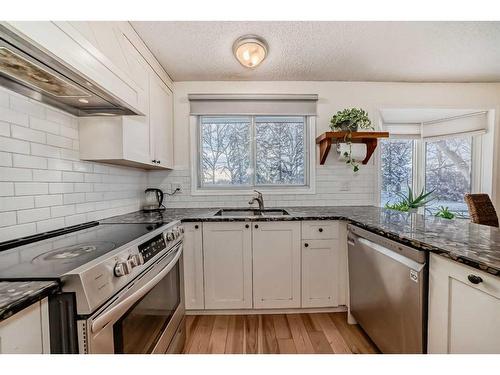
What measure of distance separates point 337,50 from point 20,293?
237 centimetres

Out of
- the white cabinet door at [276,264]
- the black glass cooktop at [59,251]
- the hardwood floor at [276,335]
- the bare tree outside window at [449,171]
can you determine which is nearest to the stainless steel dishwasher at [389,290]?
the hardwood floor at [276,335]

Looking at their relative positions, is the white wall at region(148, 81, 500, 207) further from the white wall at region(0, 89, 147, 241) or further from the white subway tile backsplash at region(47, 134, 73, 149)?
the white subway tile backsplash at region(47, 134, 73, 149)

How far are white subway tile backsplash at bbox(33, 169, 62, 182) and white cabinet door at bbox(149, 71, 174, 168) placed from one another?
2.30 ft

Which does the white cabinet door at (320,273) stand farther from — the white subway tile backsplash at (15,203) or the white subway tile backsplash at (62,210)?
the white subway tile backsplash at (15,203)

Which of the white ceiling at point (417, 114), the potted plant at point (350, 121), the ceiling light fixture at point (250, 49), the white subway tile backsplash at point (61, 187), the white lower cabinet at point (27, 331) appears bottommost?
the white lower cabinet at point (27, 331)

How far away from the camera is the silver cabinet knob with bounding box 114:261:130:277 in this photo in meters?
0.79

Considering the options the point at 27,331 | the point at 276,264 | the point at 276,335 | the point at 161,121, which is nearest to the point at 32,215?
the point at 27,331

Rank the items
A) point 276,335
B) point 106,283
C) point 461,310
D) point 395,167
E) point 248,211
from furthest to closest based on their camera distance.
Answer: point 395,167, point 248,211, point 276,335, point 461,310, point 106,283

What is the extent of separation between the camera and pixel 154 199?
2387 mm

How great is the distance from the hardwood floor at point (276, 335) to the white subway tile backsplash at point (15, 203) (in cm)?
127

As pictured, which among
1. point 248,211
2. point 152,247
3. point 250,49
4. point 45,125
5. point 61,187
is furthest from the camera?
point 248,211

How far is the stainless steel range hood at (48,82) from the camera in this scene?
748 millimetres

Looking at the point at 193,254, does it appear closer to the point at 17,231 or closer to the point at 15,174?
the point at 17,231

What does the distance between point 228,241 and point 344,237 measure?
3.10 feet
